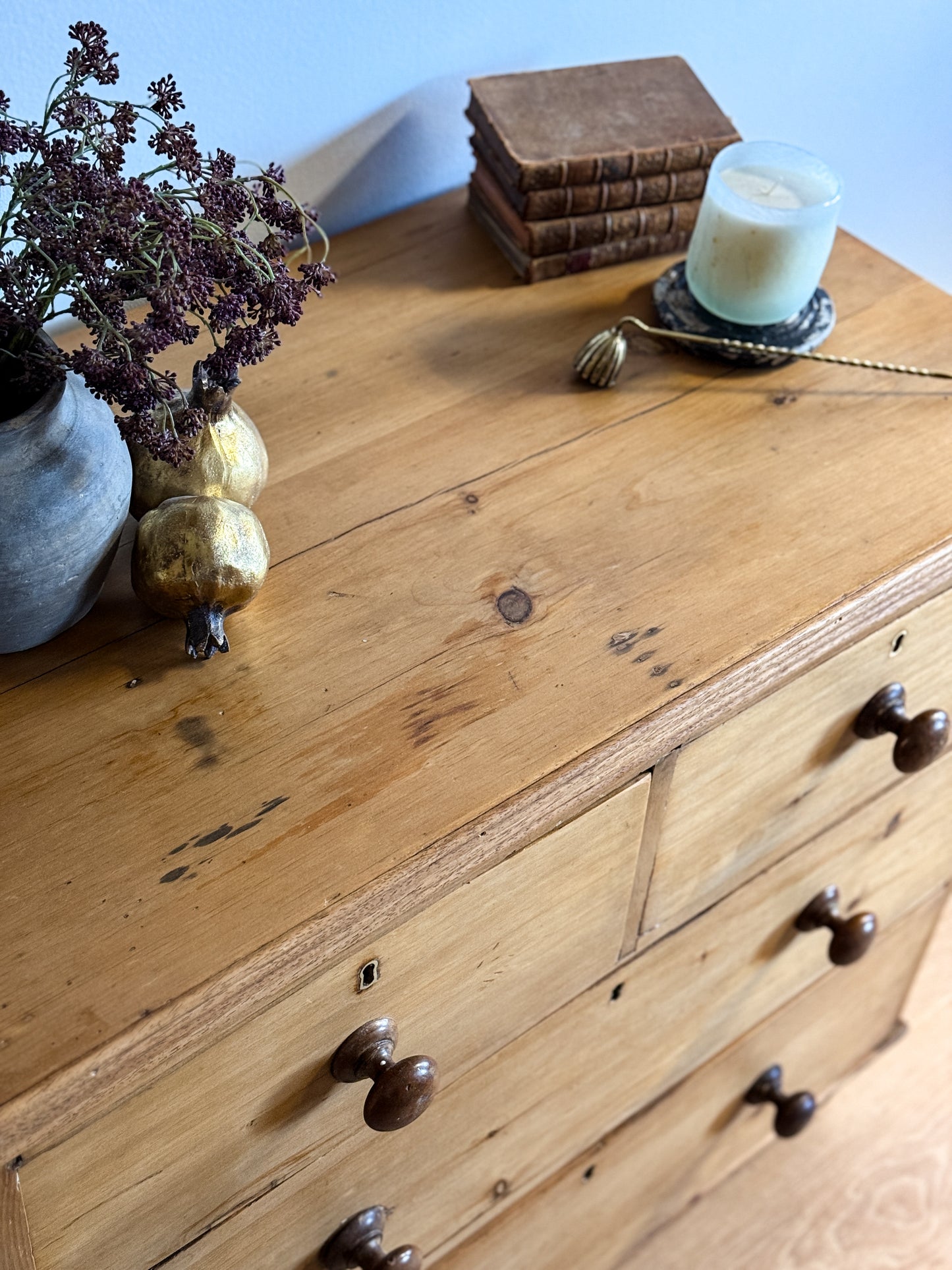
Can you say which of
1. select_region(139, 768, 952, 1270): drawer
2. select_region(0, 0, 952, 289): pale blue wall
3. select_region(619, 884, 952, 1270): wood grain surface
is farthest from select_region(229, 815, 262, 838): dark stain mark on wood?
select_region(619, 884, 952, 1270): wood grain surface

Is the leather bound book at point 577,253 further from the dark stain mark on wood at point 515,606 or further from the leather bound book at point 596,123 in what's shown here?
the dark stain mark on wood at point 515,606

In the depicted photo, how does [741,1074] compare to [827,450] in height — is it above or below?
below

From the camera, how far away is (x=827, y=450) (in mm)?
714

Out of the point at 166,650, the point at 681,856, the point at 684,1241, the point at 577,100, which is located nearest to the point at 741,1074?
the point at 684,1241

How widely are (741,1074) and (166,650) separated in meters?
0.72

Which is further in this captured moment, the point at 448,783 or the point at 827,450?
the point at 827,450

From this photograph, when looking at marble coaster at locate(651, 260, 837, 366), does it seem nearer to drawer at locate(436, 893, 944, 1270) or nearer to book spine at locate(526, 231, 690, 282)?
book spine at locate(526, 231, 690, 282)

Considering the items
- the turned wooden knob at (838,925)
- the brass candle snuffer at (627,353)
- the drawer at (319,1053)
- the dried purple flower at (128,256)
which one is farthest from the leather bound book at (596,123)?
the turned wooden knob at (838,925)

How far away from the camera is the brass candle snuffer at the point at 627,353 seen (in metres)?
0.75

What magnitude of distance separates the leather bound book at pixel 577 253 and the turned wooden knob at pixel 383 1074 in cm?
53

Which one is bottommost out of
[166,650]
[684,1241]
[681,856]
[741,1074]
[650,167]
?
[684,1241]

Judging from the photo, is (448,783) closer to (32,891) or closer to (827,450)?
(32,891)

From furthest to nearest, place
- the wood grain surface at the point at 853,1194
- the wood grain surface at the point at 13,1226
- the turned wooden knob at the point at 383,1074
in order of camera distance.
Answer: the wood grain surface at the point at 853,1194
the turned wooden knob at the point at 383,1074
the wood grain surface at the point at 13,1226

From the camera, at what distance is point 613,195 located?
32.6 inches
